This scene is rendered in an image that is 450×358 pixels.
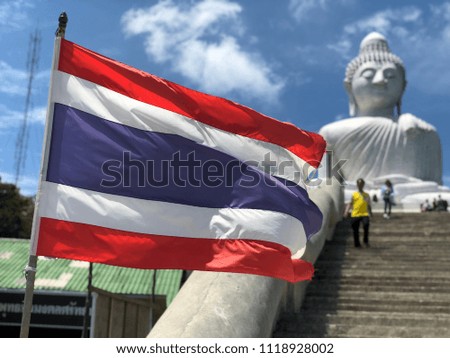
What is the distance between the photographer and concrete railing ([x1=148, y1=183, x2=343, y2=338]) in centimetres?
424

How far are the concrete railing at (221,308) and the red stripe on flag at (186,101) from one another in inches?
49.8

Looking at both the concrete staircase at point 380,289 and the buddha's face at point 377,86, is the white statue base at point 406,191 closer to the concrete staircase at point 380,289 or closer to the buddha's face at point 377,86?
the buddha's face at point 377,86

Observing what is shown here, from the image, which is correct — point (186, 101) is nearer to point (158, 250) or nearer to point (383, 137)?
point (158, 250)

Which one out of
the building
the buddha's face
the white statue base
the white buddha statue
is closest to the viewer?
the building

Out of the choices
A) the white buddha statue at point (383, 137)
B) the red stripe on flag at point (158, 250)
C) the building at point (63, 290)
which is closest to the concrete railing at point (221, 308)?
the red stripe on flag at point (158, 250)

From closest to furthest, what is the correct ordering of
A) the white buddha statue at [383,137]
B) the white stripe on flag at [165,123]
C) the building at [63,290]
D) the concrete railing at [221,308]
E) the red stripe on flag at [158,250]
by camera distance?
the red stripe on flag at [158,250] → the white stripe on flag at [165,123] → the concrete railing at [221,308] → the building at [63,290] → the white buddha statue at [383,137]

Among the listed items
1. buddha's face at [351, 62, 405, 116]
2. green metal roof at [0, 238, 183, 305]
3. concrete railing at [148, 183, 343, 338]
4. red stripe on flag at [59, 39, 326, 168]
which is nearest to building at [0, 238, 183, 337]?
green metal roof at [0, 238, 183, 305]

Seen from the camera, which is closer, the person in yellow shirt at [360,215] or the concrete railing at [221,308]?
the concrete railing at [221,308]

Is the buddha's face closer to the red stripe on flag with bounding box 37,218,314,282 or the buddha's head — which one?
the buddha's head

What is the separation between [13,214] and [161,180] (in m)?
25.5

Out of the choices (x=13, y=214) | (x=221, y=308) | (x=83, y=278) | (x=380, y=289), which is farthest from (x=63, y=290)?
(x=13, y=214)

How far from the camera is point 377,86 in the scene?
2648 centimetres

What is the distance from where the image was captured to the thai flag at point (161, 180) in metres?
3.57

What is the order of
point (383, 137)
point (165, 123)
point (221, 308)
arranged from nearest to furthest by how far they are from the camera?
point (165, 123) → point (221, 308) → point (383, 137)
